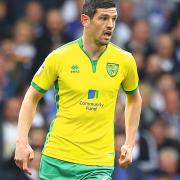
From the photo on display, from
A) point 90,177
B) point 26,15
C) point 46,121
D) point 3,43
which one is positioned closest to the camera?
point 90,177

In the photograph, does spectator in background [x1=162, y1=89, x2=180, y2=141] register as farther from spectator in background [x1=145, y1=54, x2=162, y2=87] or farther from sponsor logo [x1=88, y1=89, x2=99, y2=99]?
sponsor logo [x1=88, y1=89, x2=99, y2=99]

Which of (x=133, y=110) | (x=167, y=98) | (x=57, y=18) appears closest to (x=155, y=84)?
(x=167, y=98)

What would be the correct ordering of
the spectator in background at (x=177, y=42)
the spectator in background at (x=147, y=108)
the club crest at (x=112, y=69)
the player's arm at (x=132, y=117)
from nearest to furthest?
the club crest at (x=112, y=69) → the player's arm at (x=132, y=117) → the spectator in background at (x=147, y=108) → the spectator in background at (x=177, y=42)

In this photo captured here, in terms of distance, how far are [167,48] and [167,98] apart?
1.25 meters

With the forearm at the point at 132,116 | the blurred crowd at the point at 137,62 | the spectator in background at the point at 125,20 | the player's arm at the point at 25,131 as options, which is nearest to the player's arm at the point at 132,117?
the forearm at the point at 132,116

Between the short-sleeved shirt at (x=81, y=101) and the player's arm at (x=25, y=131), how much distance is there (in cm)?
11

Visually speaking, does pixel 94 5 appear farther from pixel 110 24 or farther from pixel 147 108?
pixel 147 108

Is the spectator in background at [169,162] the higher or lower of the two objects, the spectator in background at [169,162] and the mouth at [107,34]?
the lower

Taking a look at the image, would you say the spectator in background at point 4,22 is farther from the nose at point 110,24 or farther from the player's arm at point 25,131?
the nose at point 110,24

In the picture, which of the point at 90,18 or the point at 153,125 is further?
the point at 153,125

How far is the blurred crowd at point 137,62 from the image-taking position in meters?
11.8

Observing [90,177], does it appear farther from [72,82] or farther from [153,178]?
[153,178]

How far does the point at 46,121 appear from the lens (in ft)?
40.3

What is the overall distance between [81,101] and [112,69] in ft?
1.40
